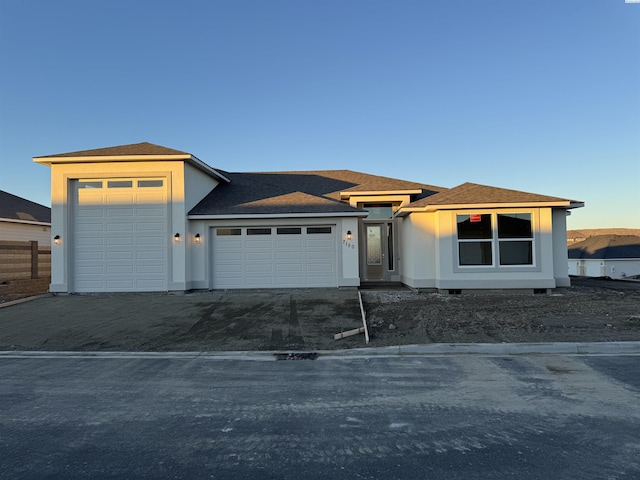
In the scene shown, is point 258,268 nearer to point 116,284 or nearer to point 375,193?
point 116,284

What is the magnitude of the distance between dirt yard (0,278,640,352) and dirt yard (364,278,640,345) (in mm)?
20

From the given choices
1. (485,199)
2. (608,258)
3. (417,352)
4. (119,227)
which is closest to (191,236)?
(119,227)

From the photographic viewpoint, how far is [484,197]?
1316 cm

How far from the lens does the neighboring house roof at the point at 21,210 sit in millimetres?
19172

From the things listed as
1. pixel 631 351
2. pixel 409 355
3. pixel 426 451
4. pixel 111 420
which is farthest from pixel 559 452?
pixel 631 351

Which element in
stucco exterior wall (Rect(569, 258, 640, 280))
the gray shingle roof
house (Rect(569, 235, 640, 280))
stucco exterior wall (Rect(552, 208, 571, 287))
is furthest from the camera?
house (Rect(569, 235, 640, 280))

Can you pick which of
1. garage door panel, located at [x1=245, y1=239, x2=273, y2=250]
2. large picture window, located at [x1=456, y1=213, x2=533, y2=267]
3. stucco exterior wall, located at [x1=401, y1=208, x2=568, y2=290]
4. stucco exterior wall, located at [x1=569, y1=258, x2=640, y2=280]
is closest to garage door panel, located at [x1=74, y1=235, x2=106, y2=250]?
garage door panel, located at [x1=245, y1=239, x2=273, y2=250]

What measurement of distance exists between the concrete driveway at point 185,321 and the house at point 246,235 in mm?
873

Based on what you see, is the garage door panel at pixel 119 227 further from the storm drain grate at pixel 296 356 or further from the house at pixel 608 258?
the house at pixel 608 258

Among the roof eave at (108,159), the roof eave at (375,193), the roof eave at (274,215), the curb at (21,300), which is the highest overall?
the roof eave at (108,159)

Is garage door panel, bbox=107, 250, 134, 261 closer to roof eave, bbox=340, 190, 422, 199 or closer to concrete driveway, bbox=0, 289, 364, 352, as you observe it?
concrete driveway, bbox=0, 289, 364, 352

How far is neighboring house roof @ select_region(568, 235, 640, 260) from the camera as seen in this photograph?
115 feet

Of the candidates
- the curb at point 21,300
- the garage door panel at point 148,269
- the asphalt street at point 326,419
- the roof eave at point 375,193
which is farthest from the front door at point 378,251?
the curb at point 21,300

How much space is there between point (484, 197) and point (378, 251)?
4681 millimetres
